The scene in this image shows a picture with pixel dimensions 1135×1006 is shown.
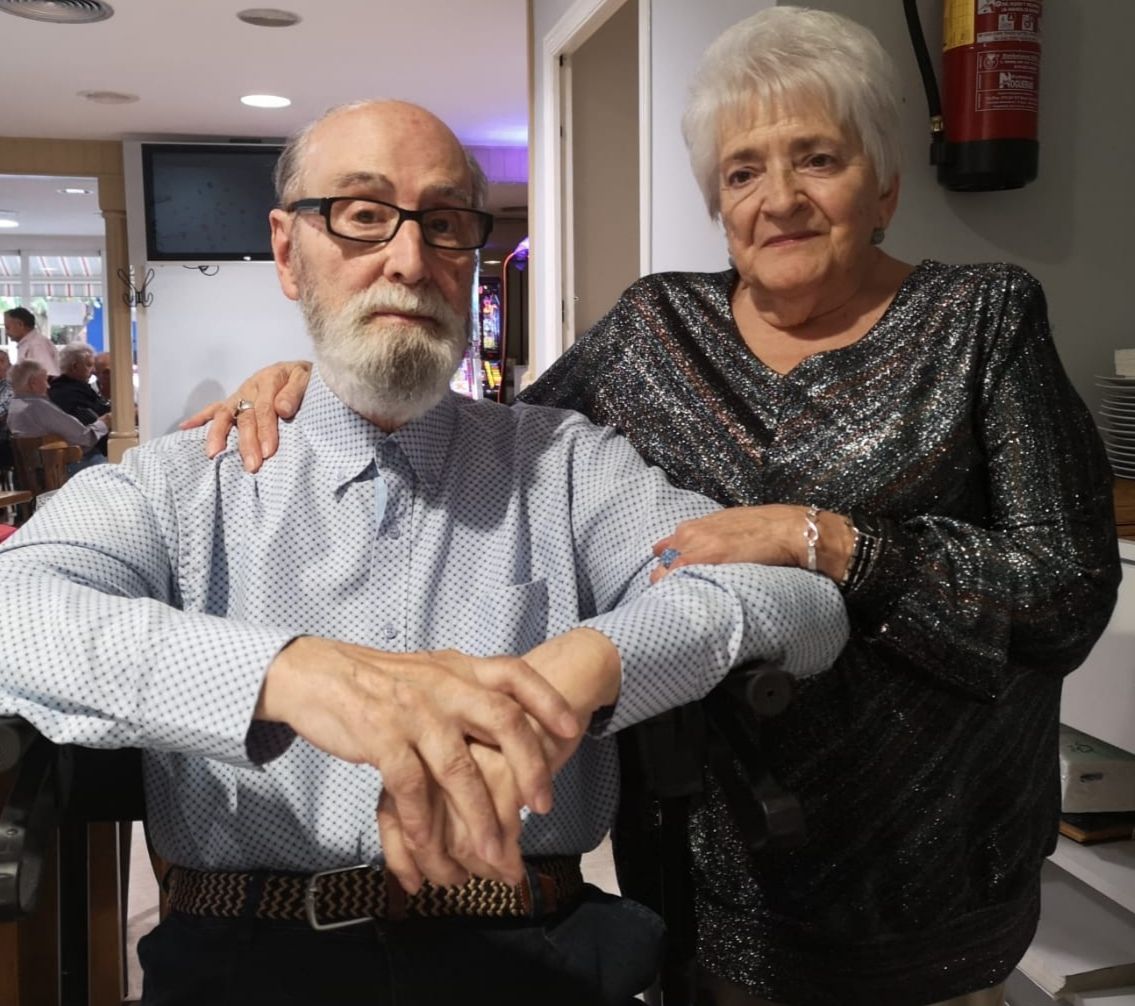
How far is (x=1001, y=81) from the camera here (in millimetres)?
2293

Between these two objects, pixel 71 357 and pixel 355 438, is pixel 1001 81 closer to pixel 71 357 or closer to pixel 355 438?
pixel 355 438

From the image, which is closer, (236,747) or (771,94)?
(236,747)

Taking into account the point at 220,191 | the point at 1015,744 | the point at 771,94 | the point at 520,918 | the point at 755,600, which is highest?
the point at 220,191

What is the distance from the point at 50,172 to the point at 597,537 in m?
8.05

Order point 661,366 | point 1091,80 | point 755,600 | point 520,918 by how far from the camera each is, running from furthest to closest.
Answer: point 1091,80 → point 661,366 → point 520,918 → point 755,600

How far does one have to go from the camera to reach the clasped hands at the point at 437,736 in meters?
0.91

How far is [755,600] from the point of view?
1120mm

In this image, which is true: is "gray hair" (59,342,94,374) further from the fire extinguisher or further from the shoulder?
the shoulder

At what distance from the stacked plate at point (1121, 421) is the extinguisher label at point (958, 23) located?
798 mm

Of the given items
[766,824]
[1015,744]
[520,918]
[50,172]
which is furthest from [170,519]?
[50,172]

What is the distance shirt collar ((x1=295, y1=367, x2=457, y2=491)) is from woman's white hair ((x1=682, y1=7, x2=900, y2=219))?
541mm

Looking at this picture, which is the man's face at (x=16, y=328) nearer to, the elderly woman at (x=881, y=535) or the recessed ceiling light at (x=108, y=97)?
the recessed ceiling light at (x=108, y=97)

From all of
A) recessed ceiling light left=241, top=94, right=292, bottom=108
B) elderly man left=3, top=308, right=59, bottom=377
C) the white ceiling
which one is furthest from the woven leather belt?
elderly man left=3, top=308, right=59, bottom=377

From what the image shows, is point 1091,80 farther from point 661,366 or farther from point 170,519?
point 170,519
